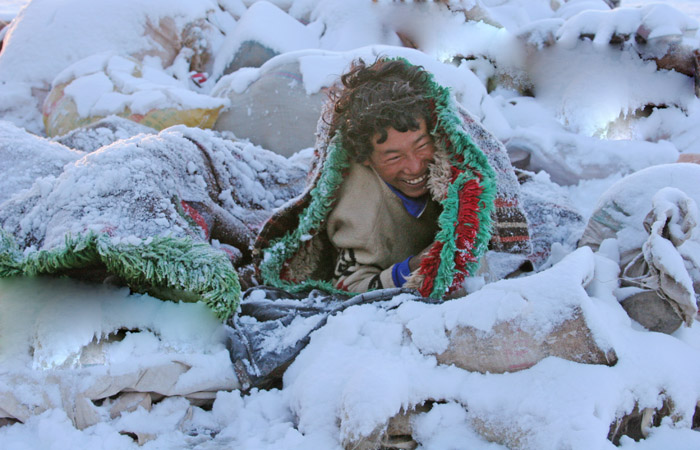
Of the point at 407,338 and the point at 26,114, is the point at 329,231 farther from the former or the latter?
the point at 26,114

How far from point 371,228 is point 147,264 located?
0.55m

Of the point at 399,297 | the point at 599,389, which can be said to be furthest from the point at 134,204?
the point at 599,389

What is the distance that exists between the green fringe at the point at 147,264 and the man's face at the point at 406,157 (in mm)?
474

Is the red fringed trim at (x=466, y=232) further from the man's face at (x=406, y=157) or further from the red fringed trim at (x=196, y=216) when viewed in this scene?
the red fringed trim at (x=196, y=216)

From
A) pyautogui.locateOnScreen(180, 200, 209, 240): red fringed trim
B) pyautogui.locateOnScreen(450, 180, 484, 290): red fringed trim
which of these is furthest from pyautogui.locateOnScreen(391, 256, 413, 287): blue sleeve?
pyautogui.locateOnScreen(180, 200, 209, 240): red fringed trim

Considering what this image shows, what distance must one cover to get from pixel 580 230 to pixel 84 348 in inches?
52.0

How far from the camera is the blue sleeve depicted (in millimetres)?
1285

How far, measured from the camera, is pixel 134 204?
4.10ft

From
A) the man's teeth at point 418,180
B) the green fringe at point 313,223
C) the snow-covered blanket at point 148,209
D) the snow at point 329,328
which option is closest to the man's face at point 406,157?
the man's teeth at point 418,180

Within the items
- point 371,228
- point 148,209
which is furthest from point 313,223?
point 148,209

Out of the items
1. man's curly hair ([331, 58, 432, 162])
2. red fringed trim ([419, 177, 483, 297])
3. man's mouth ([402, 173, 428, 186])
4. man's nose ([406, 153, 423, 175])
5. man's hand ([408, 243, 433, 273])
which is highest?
man's curly hair ([331, 58, 432, 162])

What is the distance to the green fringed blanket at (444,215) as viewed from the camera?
4.04 ft

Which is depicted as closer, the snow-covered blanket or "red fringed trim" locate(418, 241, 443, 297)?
the snow-covered blanket

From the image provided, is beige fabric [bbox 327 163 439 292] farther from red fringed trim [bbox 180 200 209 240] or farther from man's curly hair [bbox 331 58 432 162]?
red fringed trim [bbox 180 200 209 240]
